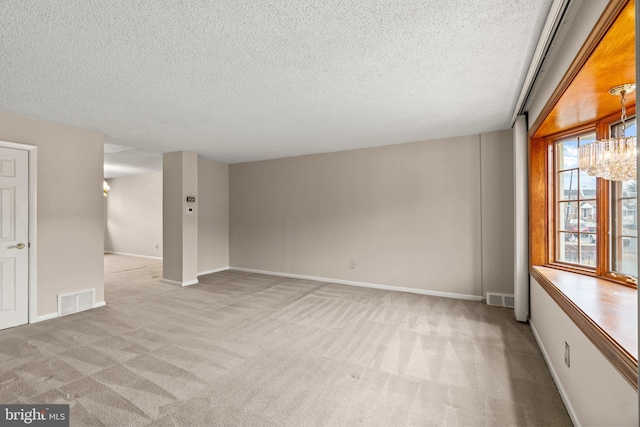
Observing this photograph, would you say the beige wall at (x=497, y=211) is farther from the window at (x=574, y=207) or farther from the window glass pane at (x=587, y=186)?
the window glass pane at (x=587, y=186)

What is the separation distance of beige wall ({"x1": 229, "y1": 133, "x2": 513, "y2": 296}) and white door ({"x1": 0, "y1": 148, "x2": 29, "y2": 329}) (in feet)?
12.2

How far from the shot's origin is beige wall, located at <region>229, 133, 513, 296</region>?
4.45m

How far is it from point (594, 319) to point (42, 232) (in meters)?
5.56

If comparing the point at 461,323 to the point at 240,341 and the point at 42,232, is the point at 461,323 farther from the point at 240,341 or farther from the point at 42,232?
the point at 42,232

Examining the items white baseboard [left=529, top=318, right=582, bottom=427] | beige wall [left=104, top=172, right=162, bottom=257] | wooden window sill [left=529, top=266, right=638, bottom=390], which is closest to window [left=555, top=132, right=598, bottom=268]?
wooden window sill [left=529, top=266, right=638, bottom=390]

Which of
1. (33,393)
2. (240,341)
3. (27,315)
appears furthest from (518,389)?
(27,315)

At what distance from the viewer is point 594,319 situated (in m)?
1.64

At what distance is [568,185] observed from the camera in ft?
9.80

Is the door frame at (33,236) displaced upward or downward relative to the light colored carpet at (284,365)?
upward

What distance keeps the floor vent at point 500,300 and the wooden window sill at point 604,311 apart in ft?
4.73

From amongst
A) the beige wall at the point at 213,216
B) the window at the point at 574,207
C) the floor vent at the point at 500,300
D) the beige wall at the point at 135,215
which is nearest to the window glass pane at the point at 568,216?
the window at the point at 574,207

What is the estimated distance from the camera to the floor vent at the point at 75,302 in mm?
3746

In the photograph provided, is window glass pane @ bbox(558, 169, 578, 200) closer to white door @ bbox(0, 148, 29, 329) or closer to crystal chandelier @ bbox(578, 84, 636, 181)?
crystal chandelier @ bbox(578, 84, 636, 181)

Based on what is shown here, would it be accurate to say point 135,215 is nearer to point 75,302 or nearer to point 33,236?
point 75,302
